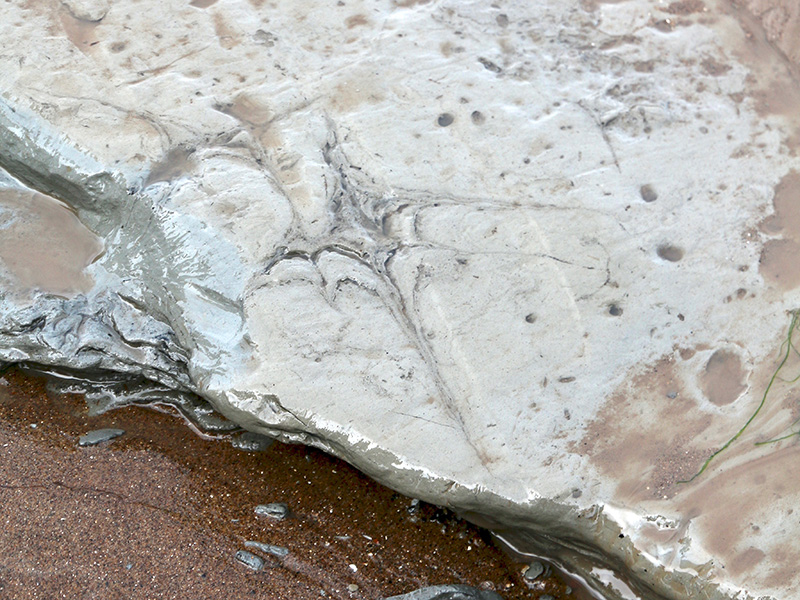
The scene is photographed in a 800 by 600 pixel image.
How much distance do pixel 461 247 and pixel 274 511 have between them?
1.30 metres

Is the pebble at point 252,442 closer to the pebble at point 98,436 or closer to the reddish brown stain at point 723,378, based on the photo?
the pebble at point 98,436

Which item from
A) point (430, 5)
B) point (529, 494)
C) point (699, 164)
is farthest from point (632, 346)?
point (430, 5)

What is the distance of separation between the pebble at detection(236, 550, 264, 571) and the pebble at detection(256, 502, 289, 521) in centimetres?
16

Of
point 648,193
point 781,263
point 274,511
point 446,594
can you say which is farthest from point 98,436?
point 781,263

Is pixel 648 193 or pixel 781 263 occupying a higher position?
pixel 648 193

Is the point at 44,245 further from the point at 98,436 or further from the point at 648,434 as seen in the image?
the point at 648,434

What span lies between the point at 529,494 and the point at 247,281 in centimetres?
126

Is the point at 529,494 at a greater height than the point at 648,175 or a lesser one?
lesser

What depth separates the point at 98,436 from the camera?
289 centimetres

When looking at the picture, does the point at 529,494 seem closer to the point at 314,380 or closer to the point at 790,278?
the point at 314,380

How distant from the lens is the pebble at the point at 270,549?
8.96 ft

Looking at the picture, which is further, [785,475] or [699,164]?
[699,164]

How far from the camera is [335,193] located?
2.70 metres

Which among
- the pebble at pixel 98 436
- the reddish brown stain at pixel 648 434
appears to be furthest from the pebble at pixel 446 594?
the pebble at pixel 98 436
